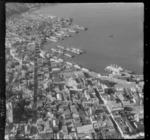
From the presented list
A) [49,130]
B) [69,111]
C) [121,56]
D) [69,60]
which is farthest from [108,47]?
[49,130]

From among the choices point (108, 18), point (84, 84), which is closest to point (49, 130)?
point (84, 84)

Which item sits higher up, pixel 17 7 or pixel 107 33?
pixel 17 7

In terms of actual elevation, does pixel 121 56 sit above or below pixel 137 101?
above

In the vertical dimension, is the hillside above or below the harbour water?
above

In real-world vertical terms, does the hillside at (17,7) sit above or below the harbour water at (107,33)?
above
